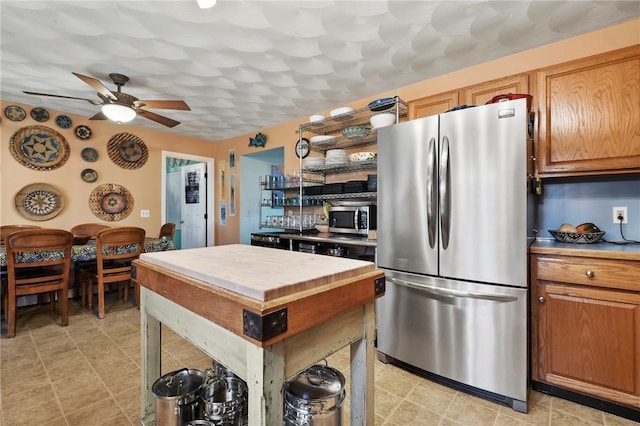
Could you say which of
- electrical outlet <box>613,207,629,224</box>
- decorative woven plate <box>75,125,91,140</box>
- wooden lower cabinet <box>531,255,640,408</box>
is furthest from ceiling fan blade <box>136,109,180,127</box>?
electrical outlet <box>613,207,629,224</box>

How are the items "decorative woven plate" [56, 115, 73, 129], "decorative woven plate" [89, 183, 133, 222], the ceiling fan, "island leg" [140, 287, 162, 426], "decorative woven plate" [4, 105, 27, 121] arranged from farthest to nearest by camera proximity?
1. "decorative woven plate" [89, 183, 133, 222]
2. "decorative woven plate" [56, 115, 73, 129]
3. "decorative woven plate" [4, 105, 27, 121]
4. the ceiling fan
5. "island leg" [140, 287, 162, 426]

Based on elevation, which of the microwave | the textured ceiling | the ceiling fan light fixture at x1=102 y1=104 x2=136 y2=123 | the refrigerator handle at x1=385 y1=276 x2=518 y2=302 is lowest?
the refrigerator handle at x1=385 y1=276 x2=518 y2=302

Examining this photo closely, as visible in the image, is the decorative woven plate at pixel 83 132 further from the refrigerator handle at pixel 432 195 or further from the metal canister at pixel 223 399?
the refrigerator handle at pixel 432 195

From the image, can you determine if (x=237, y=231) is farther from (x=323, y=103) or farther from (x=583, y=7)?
(x=583, y=7)

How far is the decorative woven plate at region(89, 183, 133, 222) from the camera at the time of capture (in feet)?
13.4

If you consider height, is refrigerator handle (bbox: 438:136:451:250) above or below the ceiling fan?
below

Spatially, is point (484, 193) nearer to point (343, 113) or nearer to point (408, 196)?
point (408, 196)

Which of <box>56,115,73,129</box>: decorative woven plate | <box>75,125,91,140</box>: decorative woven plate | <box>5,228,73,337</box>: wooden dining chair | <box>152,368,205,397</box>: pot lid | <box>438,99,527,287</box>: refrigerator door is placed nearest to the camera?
<box>152,368,205,397</box>: pot lid

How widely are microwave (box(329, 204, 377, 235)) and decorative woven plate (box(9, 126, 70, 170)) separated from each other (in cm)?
361

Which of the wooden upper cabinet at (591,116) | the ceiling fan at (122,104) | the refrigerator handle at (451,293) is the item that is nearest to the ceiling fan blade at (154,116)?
the ceiling fan at (122,104)

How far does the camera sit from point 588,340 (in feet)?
5.38

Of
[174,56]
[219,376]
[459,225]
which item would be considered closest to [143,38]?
[174,56]

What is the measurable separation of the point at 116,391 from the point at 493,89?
11.5 ft

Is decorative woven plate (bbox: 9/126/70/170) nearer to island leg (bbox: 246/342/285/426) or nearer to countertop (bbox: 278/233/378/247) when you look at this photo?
countertop (bbox: 278/233/378/247)
